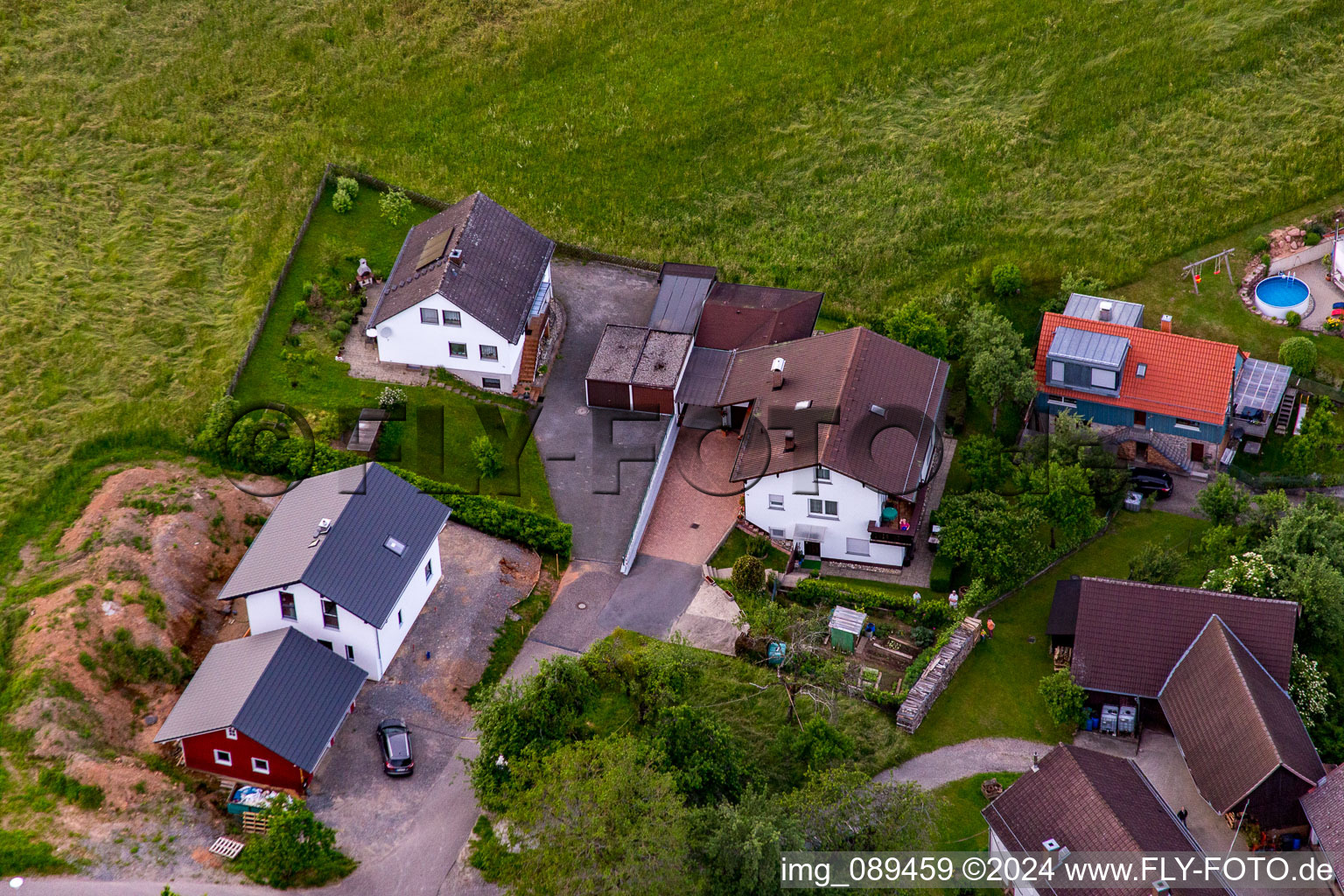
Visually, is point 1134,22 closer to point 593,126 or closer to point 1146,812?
point 593,126

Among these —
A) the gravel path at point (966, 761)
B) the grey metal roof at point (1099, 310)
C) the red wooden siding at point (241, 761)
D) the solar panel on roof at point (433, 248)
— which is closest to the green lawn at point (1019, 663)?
the gravel path at point (966, 761)

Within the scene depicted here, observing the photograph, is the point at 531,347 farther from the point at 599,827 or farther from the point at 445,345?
the point at 599,827

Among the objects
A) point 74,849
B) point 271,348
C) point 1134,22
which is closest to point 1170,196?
point 1134,22

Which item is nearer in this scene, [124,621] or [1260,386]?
[124,621]

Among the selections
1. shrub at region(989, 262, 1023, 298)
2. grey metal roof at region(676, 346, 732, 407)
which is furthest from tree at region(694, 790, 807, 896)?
shrub at region(989, 262, 1023, 298)

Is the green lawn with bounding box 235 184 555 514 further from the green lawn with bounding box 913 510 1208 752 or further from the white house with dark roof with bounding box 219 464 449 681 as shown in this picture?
the green lawn with bounding box 913 510 1208 752

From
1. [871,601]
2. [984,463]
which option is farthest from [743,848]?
[984,463]

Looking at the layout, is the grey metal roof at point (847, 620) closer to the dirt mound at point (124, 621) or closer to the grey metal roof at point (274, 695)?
the grey metal roof at point (274, 695)
